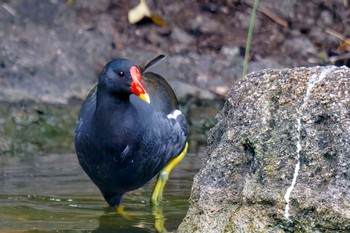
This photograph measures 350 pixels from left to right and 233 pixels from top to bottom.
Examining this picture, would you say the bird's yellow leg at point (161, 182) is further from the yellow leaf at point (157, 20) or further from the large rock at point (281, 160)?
the yellow leaf at point (157, 20)

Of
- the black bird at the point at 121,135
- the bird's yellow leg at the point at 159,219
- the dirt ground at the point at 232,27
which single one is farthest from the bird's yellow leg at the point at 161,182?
the dirt ground at the point at 232,27

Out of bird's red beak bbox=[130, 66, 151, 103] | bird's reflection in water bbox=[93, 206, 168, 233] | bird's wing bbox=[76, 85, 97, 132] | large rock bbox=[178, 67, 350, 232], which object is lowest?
bird's reflection in water bbox=[93, 206, 168, 233]

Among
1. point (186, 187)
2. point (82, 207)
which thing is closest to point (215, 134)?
point (82, 207)

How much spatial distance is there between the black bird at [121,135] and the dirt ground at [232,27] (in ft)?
9.53

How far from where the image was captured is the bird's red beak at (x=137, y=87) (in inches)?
200

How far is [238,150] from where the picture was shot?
13.0 feet

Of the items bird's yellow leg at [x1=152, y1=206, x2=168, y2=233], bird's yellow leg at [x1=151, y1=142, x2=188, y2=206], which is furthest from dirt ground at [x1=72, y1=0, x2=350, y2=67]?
bird's yellow leg at [x1=152, y1=206, x2=168, y2=233]

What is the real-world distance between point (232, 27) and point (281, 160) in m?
5.32

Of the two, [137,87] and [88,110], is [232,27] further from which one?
[137,87]

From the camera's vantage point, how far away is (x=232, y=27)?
904 centimetres

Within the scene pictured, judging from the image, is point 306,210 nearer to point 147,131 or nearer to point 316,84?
point 316,84

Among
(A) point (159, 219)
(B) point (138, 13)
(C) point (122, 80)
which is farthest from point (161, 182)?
(B) point (138, 13)

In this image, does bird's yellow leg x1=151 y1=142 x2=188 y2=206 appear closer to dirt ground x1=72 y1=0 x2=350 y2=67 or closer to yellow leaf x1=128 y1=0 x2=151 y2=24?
dirt ground x1=72 y1=0 x2=350 y2=67

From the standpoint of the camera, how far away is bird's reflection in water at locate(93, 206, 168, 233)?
488 centimetres
